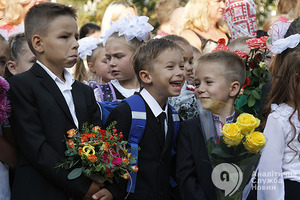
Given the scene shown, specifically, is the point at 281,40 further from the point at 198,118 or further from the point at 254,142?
the point at 254,142

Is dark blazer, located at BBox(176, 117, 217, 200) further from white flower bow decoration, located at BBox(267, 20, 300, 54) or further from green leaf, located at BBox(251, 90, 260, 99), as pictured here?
green leaf, located at BBox(251, 90, 260, 99)

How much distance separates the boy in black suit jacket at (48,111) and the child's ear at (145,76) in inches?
22.3

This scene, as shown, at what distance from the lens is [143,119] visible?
4.13 m

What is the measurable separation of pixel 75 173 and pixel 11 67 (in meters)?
1.94

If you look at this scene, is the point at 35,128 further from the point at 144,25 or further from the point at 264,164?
the point at 144,25

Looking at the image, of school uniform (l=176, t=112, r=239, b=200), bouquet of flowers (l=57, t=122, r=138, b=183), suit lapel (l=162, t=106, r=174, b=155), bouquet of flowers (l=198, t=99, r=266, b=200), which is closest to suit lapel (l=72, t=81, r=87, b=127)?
bouquet of flowers (l=57, t=122, r=138, b=183)

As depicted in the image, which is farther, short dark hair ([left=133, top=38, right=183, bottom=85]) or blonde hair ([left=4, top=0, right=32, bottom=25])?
blonde hair ([left=4, top=0, right=32, bottom=25])

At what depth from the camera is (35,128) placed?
3766 mm

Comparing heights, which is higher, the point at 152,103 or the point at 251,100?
the point at 152,103

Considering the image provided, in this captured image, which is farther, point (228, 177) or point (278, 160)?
point (278, 160)

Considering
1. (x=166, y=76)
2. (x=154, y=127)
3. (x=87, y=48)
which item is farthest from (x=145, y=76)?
(x=87, y=48)

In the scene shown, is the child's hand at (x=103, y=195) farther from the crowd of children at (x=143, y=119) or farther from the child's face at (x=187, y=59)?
the child's face at (x=187, y=59)

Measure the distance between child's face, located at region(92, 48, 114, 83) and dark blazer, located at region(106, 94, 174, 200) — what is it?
93.7 inches

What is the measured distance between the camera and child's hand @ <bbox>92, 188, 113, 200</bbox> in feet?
12.4
